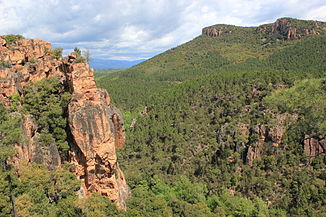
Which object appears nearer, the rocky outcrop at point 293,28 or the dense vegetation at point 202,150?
the dense vegetation at point 202,150

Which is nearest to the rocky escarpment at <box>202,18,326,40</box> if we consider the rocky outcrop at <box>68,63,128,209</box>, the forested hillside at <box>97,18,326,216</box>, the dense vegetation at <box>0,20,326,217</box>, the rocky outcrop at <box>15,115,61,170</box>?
the dense vegetation at <box>0,20,326,217</box>

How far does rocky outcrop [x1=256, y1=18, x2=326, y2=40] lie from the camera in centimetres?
16388

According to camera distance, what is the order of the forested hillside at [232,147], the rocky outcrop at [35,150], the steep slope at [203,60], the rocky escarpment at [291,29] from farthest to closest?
the rocky escarpment at [291,29] < the steep slope at [203,60] < the forested hillside at [232,147] < the rocky outcrop at [35,150]

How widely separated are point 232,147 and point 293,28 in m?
144

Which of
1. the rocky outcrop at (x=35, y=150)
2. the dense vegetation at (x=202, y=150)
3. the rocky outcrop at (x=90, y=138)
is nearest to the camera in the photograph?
the dense vegetation at (x=202, y=150)

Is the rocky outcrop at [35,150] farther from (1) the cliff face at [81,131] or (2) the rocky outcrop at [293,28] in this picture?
(2) the rocky outcrop at [293,28]

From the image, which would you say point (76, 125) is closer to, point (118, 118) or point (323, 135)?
point (118, 118)

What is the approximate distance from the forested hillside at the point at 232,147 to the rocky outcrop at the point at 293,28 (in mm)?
68096

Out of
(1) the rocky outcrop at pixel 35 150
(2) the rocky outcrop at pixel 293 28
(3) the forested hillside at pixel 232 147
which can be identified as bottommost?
(3) the forested hillside at pixel 232 147

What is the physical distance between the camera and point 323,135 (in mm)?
55281

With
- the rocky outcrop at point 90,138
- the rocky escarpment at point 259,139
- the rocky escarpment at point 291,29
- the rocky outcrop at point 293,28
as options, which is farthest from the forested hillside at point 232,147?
the rocky escarpment at point 291,29

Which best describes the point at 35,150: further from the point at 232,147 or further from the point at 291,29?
the point at 291,29

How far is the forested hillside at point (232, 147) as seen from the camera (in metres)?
45.3

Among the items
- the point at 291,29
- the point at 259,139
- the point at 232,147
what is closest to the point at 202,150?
the point at 232,147
